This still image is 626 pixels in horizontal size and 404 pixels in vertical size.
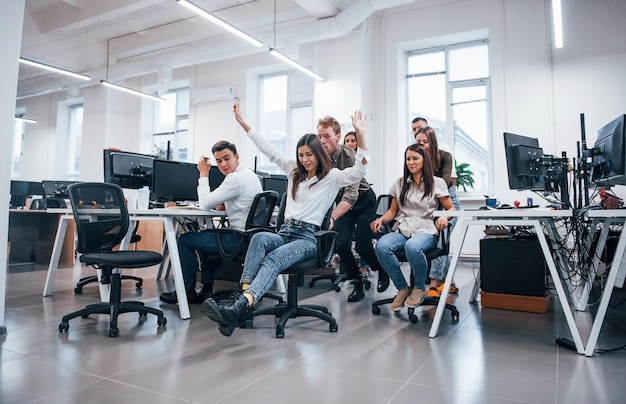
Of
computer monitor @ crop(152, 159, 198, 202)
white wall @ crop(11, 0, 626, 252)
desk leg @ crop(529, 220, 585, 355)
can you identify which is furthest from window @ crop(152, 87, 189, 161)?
desk leg @ crop(529, 220, 585, 355)

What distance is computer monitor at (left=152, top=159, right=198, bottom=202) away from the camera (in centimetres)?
311

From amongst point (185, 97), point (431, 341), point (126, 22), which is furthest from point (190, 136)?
point (431, 341)

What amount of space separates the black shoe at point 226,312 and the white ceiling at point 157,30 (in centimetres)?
470

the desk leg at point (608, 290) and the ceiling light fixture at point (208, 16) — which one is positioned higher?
the ceiling light fixture at point (208, 16)

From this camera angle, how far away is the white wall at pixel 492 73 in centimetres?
520

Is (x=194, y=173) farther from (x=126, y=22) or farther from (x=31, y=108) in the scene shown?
(x=31, y=108)

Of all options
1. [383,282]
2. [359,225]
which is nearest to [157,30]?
[359,225]

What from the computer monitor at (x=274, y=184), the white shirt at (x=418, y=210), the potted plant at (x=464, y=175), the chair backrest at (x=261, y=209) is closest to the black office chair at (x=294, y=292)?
the chair backrest at (x=261, y=209)

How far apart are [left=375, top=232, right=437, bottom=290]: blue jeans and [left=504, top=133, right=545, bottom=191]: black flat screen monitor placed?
62 centimetres

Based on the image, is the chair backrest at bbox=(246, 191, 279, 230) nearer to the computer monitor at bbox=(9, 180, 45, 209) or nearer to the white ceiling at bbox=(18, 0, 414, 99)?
the white ceiling at bbox=(18, 0, 414, 99)

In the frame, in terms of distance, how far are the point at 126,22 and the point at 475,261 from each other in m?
7.24

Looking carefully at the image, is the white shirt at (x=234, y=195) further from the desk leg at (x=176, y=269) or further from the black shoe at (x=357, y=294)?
the black shoe at (x=357, y=294)

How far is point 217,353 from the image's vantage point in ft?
6.15

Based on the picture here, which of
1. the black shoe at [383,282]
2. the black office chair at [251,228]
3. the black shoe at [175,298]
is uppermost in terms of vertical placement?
the black office chair at [251,228]
